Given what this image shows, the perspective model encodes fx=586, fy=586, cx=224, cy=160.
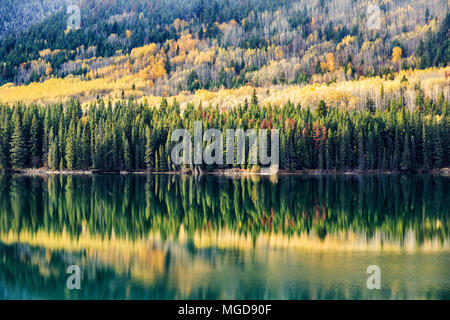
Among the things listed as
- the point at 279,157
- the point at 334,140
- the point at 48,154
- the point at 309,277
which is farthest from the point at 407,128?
the point at 309,277

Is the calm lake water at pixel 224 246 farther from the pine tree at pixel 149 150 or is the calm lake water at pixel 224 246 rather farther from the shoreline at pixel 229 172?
the pine tree at pixel 149 150

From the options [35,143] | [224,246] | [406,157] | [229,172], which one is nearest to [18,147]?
[35,143]

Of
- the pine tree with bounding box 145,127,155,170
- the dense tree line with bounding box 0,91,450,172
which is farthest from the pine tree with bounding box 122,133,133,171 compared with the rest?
the pine tree with bounding box 145,127,155,170

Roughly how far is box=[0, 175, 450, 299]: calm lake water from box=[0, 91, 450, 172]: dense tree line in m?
53.5

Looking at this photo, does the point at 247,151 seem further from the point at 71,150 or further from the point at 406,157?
the point at 71,150

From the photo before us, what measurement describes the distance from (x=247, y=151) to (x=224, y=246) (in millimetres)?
78258

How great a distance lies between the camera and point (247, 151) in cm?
11256

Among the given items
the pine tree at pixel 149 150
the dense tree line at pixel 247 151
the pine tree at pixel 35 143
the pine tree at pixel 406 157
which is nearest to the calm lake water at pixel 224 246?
the dense tree line at pixel 247 151

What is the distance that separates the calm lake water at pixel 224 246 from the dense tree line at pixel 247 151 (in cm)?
5353

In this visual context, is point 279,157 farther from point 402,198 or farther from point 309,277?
point 309,277

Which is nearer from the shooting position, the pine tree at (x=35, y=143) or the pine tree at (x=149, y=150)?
the pine tree at (x=149, y=150)

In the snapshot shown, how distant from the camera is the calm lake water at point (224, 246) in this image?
26.0 m

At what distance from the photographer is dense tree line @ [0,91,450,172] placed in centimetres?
11306

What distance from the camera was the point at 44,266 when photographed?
99.0 ft
